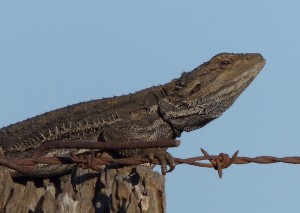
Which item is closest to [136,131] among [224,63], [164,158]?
[224,63]

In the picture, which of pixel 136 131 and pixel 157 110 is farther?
pixel 157 110

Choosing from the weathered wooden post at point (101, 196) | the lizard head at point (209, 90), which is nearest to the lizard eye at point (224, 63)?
the lizard head at point (209, 90)

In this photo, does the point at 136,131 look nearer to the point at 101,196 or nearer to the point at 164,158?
the point at 164,158

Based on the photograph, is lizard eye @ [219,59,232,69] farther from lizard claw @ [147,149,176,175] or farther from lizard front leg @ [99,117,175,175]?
lizard claw @ [147,149,176,175]

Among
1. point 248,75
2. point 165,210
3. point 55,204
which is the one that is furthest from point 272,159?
point 248,75

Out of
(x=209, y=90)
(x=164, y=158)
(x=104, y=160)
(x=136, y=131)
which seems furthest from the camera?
(x=209, y=90)

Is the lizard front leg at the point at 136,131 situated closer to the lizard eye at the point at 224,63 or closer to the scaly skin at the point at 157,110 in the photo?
the scaly skin at the point at 157,110

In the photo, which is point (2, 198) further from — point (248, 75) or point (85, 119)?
point (248, 75)
